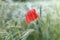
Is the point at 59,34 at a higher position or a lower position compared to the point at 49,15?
lower

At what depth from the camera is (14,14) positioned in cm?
161

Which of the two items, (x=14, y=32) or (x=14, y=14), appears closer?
(x=14, y=32)

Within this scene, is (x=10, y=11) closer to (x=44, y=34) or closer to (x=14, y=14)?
(x=14, y=14)

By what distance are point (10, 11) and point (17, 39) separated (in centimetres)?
47

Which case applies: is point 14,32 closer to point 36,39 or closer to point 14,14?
point 36,39

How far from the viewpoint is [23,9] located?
1712 mm

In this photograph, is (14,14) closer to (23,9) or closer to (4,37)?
(23,9)

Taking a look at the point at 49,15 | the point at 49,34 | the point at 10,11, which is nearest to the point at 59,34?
the point at 49,34

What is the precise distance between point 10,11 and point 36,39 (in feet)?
1.12

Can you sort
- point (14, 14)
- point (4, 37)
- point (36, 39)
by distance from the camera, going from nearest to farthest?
point (4, 37) → point (36, 39) → point (14, 14)

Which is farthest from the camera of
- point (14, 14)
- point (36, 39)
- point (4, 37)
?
point (14, 14)

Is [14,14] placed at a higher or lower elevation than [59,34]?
higher

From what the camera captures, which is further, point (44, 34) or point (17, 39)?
point (44, 34)

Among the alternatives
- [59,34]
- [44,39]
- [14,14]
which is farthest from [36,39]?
Result: [14,14]
